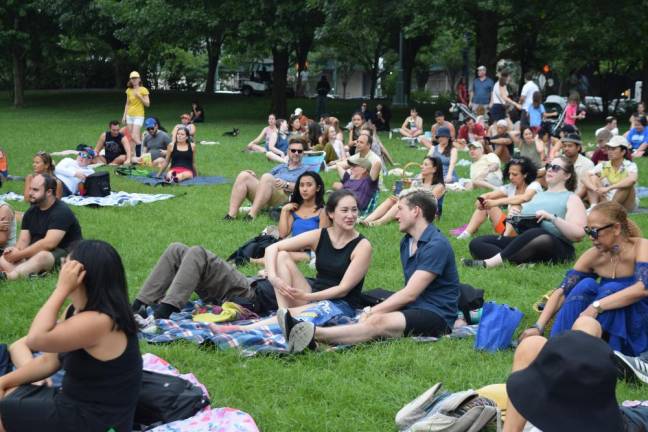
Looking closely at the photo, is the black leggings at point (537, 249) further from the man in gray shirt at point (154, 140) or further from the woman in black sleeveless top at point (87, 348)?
A: the man in gray shirt at point (154, 140)

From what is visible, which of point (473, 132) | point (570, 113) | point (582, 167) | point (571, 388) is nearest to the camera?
point (571, 388)

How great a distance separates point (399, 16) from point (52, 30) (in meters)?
19.8

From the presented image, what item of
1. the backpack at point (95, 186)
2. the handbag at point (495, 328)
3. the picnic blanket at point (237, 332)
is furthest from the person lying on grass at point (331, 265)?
the backpack at point (95, 186)

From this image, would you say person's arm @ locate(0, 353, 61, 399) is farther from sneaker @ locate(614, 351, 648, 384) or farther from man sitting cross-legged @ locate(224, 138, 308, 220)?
man sitting cross-legged @ locate(224, 138, 308, 220)

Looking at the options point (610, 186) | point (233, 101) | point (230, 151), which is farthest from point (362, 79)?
point (610, 186)

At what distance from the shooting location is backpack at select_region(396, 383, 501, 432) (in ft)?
15.6

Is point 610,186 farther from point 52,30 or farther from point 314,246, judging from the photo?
point 52,30

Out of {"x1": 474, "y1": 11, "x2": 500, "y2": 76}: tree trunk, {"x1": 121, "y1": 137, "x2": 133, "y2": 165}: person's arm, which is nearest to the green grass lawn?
{"x1": 121, "y1": 137, "x2": 133, "y2": 165}: person's arm

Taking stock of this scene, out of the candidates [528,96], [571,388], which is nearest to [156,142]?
[528,96]

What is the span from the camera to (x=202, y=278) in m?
7.43

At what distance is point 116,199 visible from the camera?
13.6 metres

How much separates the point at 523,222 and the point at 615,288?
10.5ft

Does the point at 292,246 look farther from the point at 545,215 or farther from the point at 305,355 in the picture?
the point at 545,215

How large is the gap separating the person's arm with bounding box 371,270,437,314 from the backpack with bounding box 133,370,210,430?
194 centimetres
